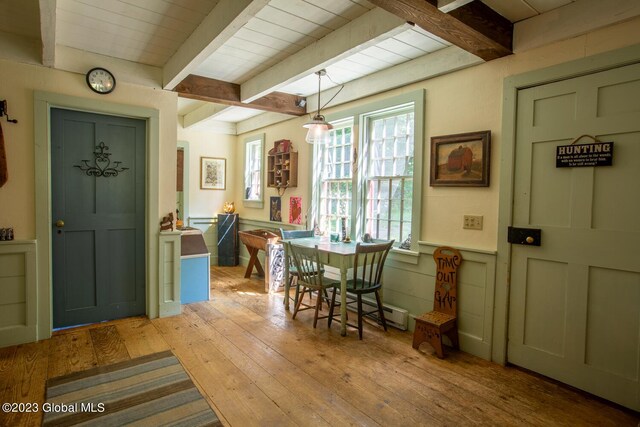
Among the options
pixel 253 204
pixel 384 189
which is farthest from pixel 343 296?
pixel 253 204

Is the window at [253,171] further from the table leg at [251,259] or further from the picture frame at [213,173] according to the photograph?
the table leg at [251,259]

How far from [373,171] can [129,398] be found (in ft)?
9.53

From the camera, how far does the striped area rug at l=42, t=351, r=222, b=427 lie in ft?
6.69

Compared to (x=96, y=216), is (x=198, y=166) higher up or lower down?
higher up

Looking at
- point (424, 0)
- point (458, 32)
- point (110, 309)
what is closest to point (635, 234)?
point (458, 32)

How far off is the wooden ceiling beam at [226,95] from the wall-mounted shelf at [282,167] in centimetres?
61

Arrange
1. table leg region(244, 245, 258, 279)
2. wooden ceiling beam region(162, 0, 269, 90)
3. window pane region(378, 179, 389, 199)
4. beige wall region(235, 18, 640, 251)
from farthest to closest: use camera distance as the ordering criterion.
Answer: table leg region(244, 245, 258, 279) → window pane region(378, 179, 389, 199) → beige wall region(235, 18, 640, 251) → wooden ceiling beam region(162, 0, 269, 90)

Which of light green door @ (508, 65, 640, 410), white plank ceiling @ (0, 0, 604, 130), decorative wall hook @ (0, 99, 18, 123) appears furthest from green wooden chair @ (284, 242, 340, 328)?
decorative wall hook @ (0, 99, 18, 123)

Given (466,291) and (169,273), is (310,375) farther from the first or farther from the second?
(169,273)

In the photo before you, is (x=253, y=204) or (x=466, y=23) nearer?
(x=466, y=23)

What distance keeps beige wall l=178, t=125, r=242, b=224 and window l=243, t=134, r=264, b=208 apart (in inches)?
12.9

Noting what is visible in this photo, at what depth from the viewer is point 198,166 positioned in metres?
6.24

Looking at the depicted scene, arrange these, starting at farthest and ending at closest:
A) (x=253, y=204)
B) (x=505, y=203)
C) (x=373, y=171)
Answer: (x=253, y=204) < (x=373, y=171) < (x=505, y=203)

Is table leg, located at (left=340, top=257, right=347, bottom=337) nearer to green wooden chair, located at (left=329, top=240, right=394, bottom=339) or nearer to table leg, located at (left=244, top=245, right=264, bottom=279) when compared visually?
green wooden chair, located at (left=329, top=240, right=394, bottom=339)
